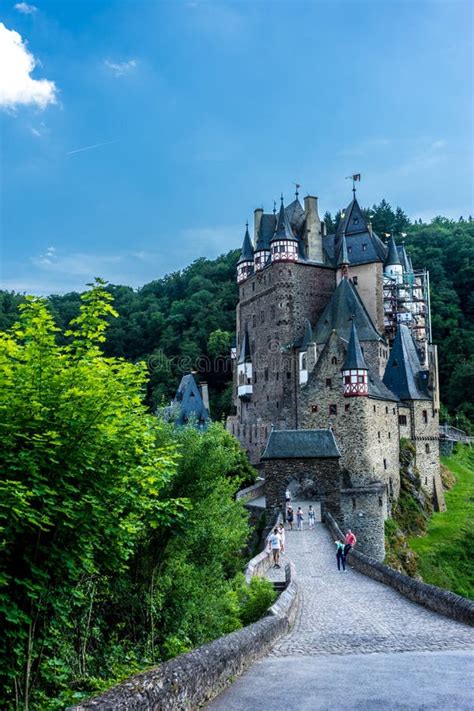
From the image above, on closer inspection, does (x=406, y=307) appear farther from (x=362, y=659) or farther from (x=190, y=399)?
(x=362, y=659)

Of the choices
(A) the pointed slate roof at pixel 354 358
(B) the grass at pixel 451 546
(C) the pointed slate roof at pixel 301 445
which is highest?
(A) the pointed slate roof at pixel 354 358

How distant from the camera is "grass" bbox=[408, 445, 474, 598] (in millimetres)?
40281

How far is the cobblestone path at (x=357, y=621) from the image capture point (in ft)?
41.4

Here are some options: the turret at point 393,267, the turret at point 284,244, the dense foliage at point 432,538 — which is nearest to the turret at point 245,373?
the turret at point 284,244

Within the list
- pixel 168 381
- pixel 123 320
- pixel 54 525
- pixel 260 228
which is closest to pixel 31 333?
pixel 54 525

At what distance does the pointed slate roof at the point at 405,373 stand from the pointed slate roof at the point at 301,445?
12861mm

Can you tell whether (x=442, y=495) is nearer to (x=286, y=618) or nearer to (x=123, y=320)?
(x=286, y=618)

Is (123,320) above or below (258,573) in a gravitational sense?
above

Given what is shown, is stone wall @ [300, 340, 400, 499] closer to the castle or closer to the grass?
the castle

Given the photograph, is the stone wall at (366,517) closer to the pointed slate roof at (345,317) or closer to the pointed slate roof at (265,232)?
the pointed slate roof at (345,317)

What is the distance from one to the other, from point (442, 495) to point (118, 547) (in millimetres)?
43175

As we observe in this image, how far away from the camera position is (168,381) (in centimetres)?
8350

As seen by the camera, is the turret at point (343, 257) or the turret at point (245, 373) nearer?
the turret at point (343, 257)

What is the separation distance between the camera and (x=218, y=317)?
89.4 m
